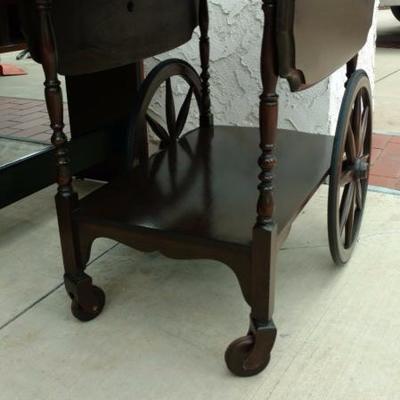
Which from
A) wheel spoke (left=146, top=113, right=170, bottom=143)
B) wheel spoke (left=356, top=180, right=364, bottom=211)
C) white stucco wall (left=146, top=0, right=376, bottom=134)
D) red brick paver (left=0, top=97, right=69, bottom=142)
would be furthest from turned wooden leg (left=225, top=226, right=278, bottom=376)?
red brick paver (left=0, top=97, right=69, bottom=142)

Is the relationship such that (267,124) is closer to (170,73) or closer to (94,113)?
(170,73)

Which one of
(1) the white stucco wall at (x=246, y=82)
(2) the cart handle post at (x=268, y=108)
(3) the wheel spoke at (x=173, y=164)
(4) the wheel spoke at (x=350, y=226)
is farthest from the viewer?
(1) the white stucco wall at (x=246, y=82)

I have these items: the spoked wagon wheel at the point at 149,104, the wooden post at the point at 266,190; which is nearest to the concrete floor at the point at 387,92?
the spoked wagon wheel at the point at 149,104

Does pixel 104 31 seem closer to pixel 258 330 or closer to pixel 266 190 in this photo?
pixel 266 190

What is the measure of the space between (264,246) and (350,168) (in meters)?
0.56

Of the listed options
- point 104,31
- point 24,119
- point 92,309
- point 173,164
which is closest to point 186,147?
point 173,164

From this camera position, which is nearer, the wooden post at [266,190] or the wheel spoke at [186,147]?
the wooden post at [266,190]

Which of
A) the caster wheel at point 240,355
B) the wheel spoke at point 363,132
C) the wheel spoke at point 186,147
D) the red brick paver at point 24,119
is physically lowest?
the red brick paver at point 24,119

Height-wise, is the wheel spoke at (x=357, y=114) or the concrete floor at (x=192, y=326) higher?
the wheel spoke at (x=357, y=114)

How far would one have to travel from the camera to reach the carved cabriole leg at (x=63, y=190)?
1173mm

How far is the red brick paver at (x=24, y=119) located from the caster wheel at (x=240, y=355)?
1.82m

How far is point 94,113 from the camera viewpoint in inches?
86.8

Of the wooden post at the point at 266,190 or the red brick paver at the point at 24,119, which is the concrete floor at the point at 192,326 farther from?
the red brick paver at the point at 24,119

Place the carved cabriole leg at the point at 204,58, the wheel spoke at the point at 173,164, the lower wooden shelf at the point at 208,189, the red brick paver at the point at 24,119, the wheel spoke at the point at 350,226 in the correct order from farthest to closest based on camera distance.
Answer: the red brick paver at the point at 24,119
the carved cabriole leg at the point at 204,58
the wheel spoke at the point at 350,226
the wheel spoke at the point at 173,164
the lower wooden shelf at the point at 208,189
